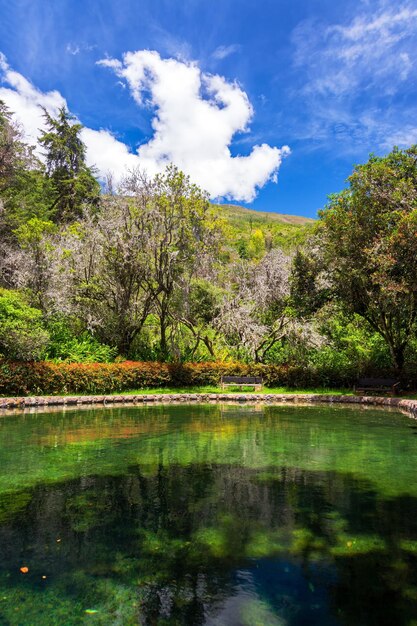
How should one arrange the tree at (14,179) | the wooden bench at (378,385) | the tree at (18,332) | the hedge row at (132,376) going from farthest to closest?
the tree at (14,179)
the wooden bench at (378,385)
the hedge row at (132,376)
the tree at (18,332)

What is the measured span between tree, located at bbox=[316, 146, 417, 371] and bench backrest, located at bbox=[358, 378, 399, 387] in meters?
1.47

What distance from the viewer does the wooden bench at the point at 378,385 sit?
19.4 meters

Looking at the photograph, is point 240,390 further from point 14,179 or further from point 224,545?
point 14,179

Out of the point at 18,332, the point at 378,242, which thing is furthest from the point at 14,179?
the point at 378,242

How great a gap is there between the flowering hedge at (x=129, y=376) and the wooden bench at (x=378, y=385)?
1096 mm

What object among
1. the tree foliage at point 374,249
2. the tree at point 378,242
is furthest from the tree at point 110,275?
the tree at point 378,242

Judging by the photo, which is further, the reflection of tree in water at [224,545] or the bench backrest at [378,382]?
the bench backrest at [378,382]

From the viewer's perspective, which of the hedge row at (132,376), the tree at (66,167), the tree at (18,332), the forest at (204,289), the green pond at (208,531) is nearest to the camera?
the green pond at (208,531)

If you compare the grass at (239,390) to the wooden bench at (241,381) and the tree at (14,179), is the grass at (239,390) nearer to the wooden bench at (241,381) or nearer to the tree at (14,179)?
the wooden bench at (241,381)

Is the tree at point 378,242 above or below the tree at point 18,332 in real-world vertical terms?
above

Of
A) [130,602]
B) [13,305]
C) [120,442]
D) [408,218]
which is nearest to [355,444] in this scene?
[120,442]

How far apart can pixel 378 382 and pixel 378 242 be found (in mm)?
6156

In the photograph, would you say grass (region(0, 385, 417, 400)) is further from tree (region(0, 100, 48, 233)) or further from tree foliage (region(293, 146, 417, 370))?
tree (region(0, 100, 48, 233))

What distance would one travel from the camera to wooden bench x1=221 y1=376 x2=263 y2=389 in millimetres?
20438
